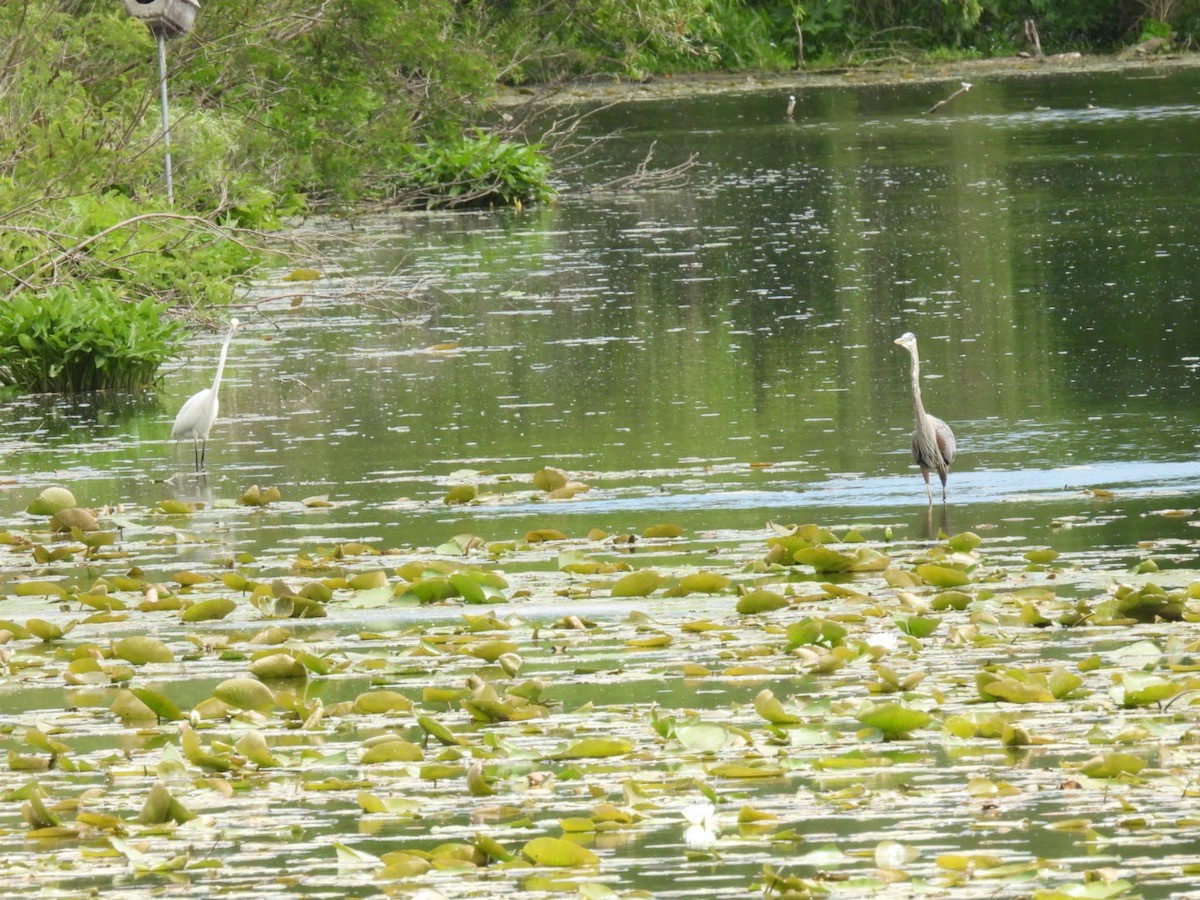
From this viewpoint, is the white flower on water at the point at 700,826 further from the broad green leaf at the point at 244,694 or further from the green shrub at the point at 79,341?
the green shrub at the point at 79,341

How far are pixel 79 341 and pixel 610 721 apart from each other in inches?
423

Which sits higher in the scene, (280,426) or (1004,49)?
(1004,49)

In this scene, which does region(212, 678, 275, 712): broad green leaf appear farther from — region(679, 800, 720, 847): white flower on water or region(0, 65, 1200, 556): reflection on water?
region(0, 65, 1200, 556): reflection on water

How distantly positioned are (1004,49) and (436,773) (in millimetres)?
53941

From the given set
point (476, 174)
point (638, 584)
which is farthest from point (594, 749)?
point (476, 174)

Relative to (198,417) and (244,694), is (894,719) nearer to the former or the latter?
(244,694)

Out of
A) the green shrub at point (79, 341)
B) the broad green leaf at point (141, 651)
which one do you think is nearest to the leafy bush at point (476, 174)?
the green shrub at point (79, 341)

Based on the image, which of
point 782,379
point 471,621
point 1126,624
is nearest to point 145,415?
point 782,379

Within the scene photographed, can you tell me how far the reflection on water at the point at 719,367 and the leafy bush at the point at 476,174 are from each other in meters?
0.64

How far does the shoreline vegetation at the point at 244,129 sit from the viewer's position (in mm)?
17844

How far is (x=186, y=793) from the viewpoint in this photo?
6.82 m

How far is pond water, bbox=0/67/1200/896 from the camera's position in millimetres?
6219

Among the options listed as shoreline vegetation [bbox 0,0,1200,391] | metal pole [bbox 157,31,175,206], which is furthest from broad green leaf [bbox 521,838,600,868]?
metal pole [bbox 157,31,175,206]

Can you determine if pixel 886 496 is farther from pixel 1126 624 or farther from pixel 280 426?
pixel 280 426
